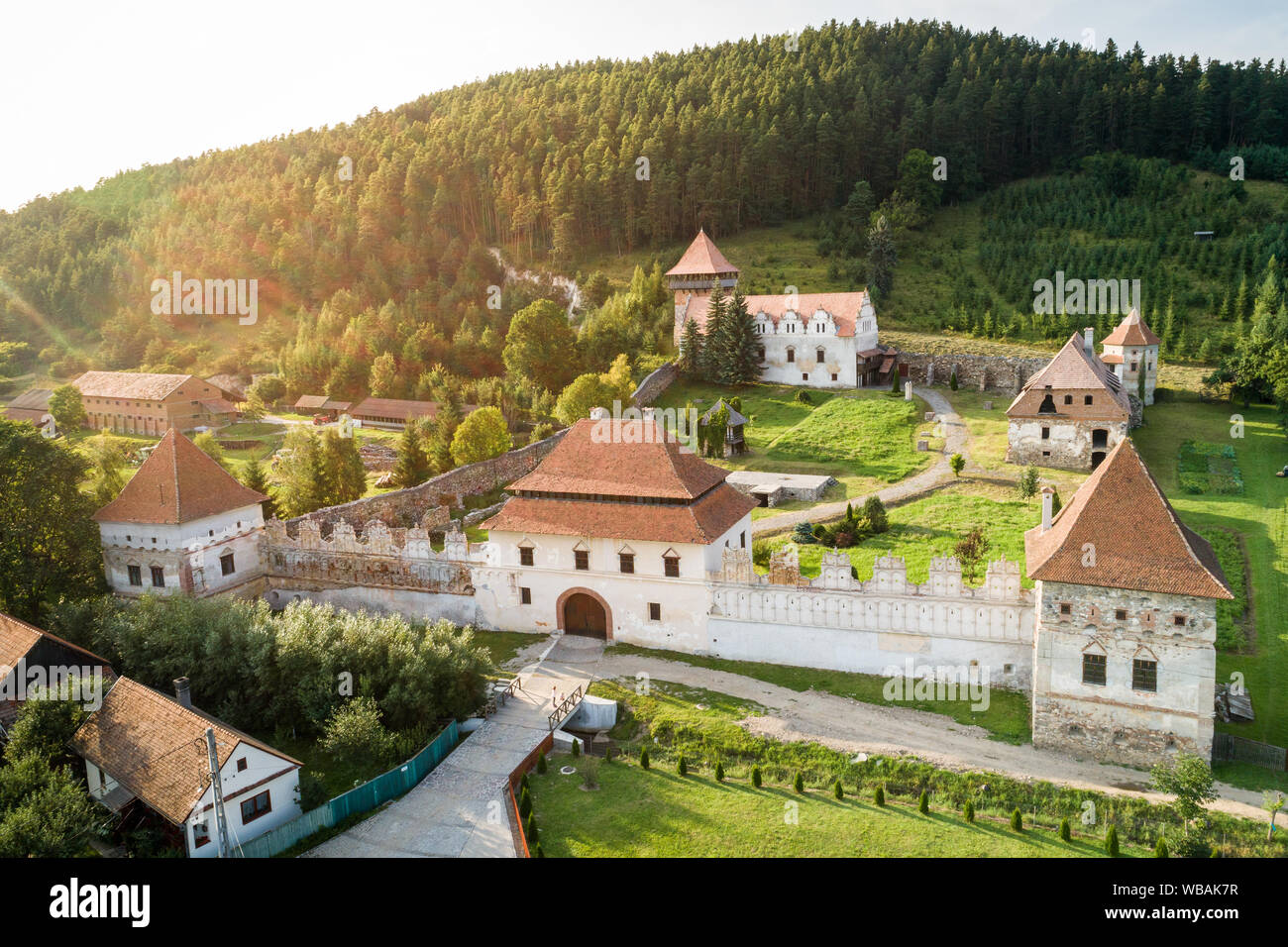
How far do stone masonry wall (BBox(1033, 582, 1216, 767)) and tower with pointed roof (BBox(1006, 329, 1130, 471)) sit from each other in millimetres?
27519

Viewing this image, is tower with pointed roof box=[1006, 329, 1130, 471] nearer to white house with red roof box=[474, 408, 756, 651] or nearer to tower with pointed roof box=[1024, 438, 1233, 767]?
white house with red roof box=[474, 408, 756, 651]

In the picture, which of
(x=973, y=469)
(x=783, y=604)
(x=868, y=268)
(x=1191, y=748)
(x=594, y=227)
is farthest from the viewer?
(x=594, y=227)

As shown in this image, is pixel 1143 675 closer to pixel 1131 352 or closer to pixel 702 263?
pixel 1131 352

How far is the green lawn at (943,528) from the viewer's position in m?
38.8

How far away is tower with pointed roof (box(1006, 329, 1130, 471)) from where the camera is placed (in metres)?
51.1

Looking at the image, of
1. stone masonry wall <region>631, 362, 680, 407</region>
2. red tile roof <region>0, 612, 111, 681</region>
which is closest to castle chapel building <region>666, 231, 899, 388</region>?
stone masonry wall <region>631, 362, 680, 407</region>

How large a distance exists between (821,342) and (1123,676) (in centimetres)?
4359

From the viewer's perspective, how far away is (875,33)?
128 meters

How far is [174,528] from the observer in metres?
35.0

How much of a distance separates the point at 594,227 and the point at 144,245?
218 ft

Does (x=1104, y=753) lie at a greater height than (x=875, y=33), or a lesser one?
lesser

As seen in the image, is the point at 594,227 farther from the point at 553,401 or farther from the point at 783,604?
the point at 783,604

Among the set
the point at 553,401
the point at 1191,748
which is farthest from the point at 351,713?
the point at 553,401

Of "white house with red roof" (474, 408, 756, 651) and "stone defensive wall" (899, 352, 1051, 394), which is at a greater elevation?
"stone defensive wall" (899, 352, 1051, 394)
